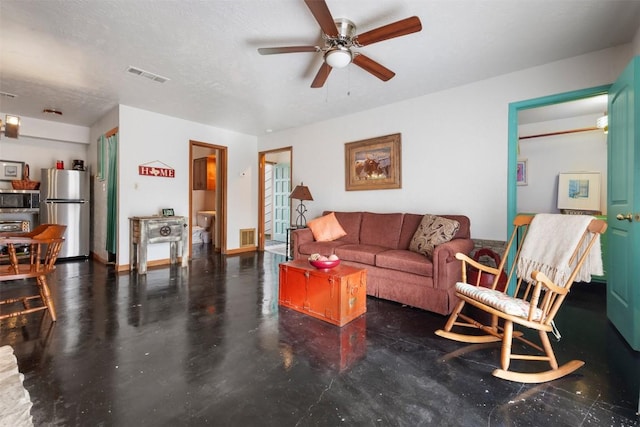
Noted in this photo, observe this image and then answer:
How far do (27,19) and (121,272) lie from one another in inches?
124

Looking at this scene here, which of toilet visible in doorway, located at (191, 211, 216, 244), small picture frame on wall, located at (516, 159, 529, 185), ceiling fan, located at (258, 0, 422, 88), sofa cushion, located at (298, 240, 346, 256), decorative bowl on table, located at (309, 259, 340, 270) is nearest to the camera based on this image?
ceiling fan, located at (258, 0, 422, 88)

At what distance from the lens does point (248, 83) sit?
3.46 meters

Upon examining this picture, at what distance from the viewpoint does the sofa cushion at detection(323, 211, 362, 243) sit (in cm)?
407

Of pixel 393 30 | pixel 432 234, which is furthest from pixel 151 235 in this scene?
pixel 393 30

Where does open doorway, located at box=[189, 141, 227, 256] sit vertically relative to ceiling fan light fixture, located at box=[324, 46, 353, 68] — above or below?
below

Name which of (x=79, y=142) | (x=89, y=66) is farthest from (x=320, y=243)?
(x=79, y=142)

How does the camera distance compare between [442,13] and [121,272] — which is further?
[121,272]

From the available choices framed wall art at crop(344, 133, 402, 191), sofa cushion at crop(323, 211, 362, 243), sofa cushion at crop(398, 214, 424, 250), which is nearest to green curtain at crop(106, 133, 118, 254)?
sofa cushion at crop(323, 211, 362, 243)

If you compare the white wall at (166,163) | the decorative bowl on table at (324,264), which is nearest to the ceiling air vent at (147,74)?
the white wall at (166,163)

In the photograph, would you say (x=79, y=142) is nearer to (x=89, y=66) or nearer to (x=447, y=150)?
(x=89, y=66)

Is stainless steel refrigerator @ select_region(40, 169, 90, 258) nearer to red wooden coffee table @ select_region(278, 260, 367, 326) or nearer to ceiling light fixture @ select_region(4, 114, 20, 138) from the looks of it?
ceiling light fixture @ select_region(4, 114, 20, 138)

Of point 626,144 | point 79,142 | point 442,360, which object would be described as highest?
point 79,142

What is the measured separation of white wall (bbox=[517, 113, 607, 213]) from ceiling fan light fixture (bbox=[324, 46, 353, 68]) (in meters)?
3.71

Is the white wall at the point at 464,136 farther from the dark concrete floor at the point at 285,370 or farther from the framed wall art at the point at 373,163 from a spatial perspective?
the dark concrete floor at the point at 285,370
